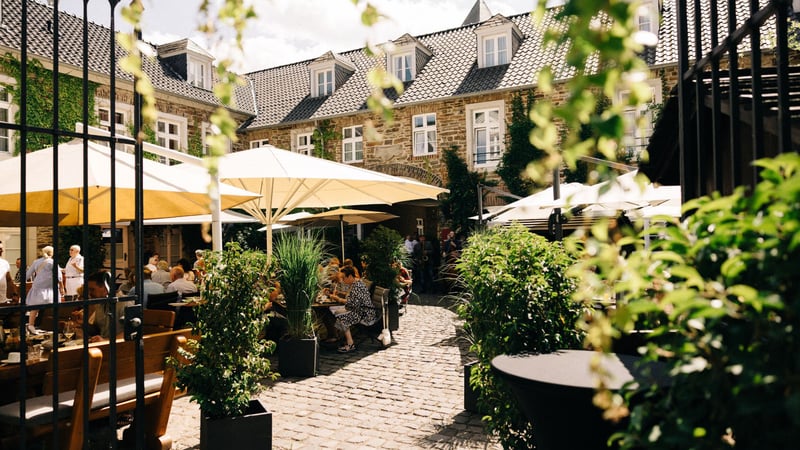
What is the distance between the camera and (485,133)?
58.6 feet

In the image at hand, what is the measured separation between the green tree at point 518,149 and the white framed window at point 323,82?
730 cm

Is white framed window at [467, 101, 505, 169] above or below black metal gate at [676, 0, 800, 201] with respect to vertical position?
above

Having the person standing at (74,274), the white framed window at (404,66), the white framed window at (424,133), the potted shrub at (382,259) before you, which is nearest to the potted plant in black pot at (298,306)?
the potted shrub at (382,259)

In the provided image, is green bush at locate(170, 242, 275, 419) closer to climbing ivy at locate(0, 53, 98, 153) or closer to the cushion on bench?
the cushion on bench

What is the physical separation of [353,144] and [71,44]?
885 centimetres

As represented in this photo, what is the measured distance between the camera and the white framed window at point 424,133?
18531 mm

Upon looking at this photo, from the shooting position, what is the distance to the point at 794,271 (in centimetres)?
94

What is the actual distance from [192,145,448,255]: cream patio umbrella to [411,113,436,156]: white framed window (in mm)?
9522

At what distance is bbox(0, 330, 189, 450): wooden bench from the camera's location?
3.48m

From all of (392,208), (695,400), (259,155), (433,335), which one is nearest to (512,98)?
(392,208)

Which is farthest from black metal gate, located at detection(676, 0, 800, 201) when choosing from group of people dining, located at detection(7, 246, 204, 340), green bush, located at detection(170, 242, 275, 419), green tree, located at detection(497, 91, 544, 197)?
green tree, located at detection(497, 91, 544, 197)

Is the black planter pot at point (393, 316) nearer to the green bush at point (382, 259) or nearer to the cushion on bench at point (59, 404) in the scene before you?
the green bush at point (382, 259)

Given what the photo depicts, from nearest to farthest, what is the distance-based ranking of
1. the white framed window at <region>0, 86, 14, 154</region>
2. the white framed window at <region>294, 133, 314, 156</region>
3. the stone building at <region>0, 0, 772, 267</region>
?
the white framed window at <region>0, 86, 14, 154</region>
the stone building at <region>0, 0, 772, 267</region>
the white framed window at <region>294, 133, 314, 156</region>

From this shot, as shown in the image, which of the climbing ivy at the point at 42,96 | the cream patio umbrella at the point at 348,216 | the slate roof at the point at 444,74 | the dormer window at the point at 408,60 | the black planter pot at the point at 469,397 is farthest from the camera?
the dormer window at the point at 408,60
